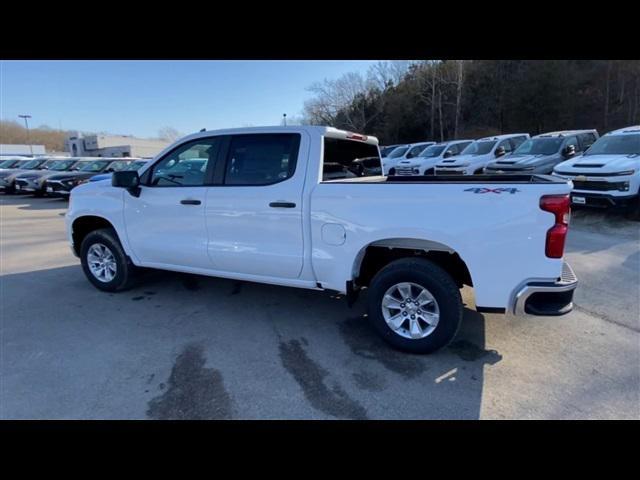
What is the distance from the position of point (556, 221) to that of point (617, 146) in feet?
28.4

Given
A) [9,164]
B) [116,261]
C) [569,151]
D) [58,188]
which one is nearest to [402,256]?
[116,261]

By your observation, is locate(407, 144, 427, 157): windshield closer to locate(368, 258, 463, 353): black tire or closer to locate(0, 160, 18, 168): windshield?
locate(368, 258, 463, 353): black tire

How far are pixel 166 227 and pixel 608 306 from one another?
16.6 ft

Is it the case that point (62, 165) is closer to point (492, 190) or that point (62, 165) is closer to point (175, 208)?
point (175, 208)

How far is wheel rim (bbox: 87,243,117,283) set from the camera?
4.75 meters

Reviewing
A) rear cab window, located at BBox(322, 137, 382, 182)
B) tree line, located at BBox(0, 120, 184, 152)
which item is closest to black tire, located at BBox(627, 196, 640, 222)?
rear cab window, located at BBox(322, 137, 382, 182)

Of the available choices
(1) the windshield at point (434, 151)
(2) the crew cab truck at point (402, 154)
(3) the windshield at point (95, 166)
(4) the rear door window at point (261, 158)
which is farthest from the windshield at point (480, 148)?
(3) the windshield at point (95, 166)

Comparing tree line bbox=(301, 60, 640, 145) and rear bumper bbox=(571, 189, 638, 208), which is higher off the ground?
tree line bbox=(301, 60, 640, 145)

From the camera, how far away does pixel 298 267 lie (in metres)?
3.50

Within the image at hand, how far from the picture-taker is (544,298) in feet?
9.19

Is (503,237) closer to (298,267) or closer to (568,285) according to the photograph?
(568,285)

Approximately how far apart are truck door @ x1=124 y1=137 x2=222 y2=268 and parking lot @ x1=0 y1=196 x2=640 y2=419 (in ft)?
2.19

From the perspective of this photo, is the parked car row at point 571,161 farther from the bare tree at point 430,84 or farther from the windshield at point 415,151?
the bare tree at point 430,84

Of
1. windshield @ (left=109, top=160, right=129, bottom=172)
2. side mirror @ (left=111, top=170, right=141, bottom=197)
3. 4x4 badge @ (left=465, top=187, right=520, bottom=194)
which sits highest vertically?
windshield @ (left=109, top=160, right=129, bottom=172)
